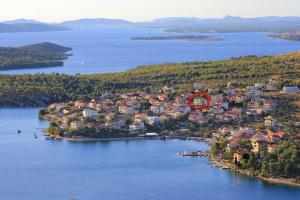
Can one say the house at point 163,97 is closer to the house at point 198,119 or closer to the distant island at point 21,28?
the house at point 198,119

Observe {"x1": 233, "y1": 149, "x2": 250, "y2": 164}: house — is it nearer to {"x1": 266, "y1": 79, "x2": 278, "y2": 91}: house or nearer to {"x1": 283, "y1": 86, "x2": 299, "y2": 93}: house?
{"x1": 283, "y1": 86, "x2": 299, "y2": 93}: house

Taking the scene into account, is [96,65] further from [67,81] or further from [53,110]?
[53,110]

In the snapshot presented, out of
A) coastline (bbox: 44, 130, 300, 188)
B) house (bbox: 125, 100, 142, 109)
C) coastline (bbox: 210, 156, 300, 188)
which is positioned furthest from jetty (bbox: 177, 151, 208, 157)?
house (bbox: 125, 100, 142, 109)

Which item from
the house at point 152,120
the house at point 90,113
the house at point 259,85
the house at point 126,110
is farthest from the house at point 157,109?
the house at point 259,85

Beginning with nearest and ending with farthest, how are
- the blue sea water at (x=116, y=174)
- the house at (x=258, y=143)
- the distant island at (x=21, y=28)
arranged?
the blue sea water at (x=116, y=174)
the house at (x=258, y=143)
the distant island at (x=21, y=28)

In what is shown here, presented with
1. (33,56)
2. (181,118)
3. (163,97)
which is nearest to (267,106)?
(181,118)

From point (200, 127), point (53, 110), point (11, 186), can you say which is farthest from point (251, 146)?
point (53, 110)
